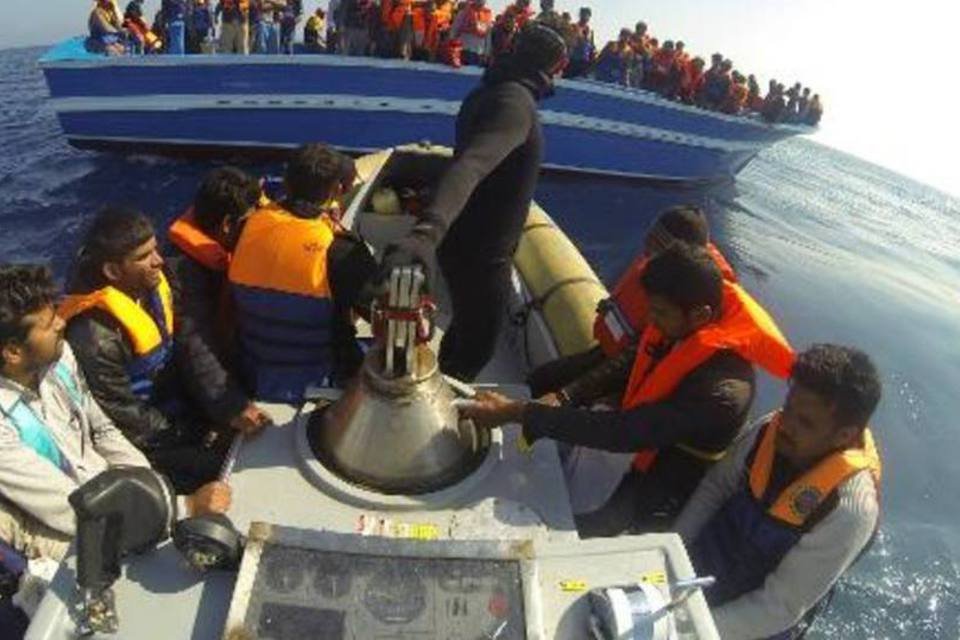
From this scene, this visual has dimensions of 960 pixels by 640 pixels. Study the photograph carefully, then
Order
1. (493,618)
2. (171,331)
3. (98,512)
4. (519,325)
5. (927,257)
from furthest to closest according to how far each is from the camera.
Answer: (927,257) < (519,325) < (171,331) < (493,618) < (98,512)

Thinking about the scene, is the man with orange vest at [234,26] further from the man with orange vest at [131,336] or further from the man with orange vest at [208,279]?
the man with orange vest at [131,336]

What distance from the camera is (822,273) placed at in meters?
13.3

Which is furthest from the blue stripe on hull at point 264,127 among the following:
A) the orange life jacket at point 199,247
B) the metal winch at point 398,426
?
the metal winch at point 398,426

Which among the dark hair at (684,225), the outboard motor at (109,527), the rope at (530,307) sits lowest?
the rope at (530,307)

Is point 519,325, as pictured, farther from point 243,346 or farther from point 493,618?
point 493,618

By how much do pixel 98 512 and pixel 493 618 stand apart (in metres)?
0.76

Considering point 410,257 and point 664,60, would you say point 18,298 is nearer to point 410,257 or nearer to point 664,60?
point 410,257

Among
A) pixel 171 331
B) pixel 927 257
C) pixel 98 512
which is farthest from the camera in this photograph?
pixel 927 257

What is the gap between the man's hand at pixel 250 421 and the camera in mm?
2477

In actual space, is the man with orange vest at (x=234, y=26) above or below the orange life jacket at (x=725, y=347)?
below

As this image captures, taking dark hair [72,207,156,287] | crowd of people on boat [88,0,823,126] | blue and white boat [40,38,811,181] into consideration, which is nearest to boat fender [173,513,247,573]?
dark hair [72,207,156,287]

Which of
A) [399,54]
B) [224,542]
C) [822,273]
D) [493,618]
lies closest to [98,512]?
[224,542]

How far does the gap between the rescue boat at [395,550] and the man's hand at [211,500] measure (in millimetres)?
45

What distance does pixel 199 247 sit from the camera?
10.7 feet
